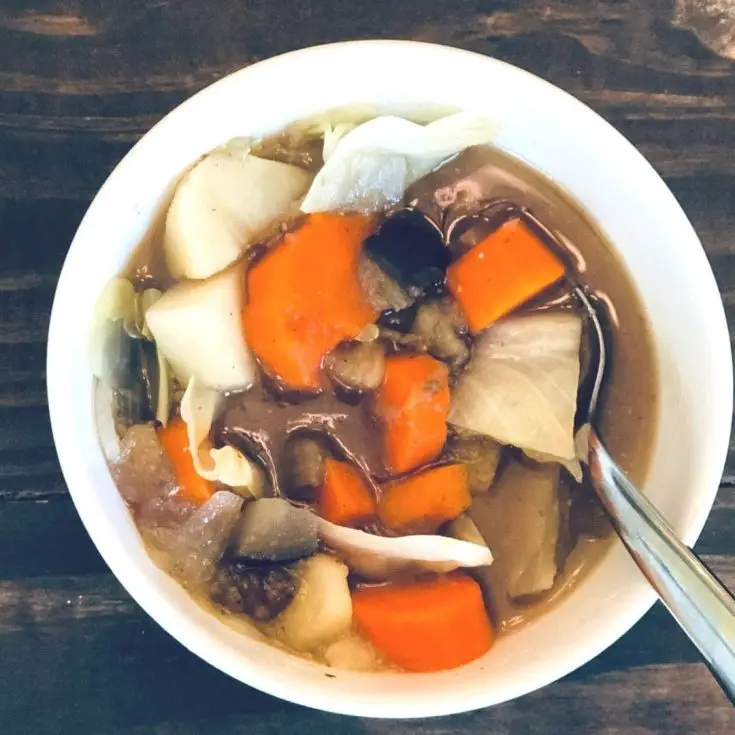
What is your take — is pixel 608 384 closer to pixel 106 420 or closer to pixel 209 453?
pixel 209 453

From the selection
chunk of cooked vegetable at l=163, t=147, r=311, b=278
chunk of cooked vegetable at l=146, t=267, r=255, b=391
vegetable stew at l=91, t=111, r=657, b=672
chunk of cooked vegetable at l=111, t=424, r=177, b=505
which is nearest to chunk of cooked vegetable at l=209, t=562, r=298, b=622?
vegetable stew at l=91, t=111, r=657, b=672

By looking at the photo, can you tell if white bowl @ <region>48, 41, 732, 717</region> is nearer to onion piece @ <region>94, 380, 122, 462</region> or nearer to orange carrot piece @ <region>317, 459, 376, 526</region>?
onion piece @ <region>94, 380, 122, 462</region>

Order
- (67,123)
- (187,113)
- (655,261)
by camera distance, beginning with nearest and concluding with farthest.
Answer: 1. (187,113)
2. (655,261)
3. (67,123)

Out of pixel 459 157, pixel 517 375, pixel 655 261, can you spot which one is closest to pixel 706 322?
pixel 655 261

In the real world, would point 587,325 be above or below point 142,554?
above

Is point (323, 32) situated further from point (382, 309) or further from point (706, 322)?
point (706, 322)

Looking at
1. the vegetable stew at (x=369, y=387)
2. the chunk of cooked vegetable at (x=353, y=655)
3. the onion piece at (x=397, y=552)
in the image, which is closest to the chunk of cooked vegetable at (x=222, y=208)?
the vegetable stew at (x=369, y=387)

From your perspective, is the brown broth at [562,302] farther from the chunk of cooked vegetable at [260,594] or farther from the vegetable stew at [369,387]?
the chunk of cooked vegetable at [260,594]
